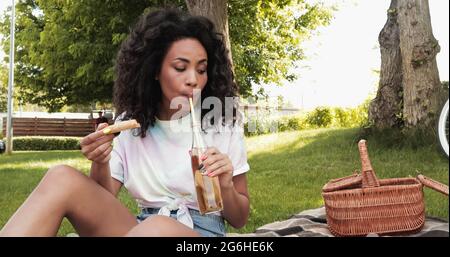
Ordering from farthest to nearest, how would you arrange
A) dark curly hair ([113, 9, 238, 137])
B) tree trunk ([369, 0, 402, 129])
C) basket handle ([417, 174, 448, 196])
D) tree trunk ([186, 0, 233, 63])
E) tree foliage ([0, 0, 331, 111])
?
1. tree foliage ([0, 0, 331, 111])
2. tree trunk ([369, 0, 402, 129])
3. tree trunk ([186, 0, 233, 63])
4. basket handle ([417, 174, 448, 196])
5. dark curly hair ([113, 9, 238, 137])

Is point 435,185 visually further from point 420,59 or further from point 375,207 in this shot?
point 420,59

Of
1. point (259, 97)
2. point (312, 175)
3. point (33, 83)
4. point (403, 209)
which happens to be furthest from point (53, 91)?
point (403, 209)

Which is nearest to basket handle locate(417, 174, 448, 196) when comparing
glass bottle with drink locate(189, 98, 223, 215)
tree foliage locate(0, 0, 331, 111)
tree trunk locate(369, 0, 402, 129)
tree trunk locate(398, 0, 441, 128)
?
glass bottle with drink locate(189, 98, 223, 215)

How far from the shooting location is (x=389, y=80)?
5445 millimetres

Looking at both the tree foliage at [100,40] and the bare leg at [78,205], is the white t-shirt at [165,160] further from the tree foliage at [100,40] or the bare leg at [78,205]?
the tree foliage at [100,40]

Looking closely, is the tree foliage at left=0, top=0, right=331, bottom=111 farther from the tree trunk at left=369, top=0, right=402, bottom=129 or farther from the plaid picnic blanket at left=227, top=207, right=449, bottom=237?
the plaid picnic blanket at left=227, top=207, right=449, bottom=237

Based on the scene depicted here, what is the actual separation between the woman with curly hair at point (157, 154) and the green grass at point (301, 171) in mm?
1493

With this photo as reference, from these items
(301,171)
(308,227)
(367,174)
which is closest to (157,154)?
(367,174)

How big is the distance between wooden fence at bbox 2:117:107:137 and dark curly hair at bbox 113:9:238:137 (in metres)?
13.0

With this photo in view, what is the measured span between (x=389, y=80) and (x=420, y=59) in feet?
2.24

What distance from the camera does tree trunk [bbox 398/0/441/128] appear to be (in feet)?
15.7

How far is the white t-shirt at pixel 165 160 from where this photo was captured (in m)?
1.60

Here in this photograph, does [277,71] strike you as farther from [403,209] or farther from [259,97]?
[403,209]
